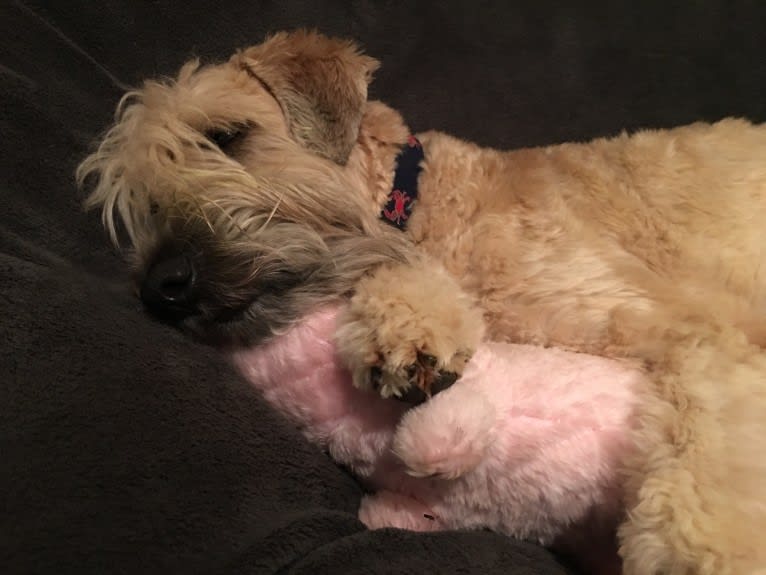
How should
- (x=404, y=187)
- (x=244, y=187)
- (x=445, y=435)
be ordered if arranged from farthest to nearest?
(x=404, y=187)
(x=244, y=187)
(x=445, y=435)

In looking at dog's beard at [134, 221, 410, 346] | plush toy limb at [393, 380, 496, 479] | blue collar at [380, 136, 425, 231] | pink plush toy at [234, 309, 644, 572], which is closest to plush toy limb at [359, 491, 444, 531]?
pink plush toy at [234, 309, 644, 572]

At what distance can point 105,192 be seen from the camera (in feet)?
6.19

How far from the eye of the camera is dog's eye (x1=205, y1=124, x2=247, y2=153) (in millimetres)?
1926

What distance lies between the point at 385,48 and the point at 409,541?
2237 mm

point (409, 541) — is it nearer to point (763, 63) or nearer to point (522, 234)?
point (522, 234)

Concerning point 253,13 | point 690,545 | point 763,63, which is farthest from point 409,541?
point 763,63

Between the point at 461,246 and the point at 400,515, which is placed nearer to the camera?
the point at 400,515


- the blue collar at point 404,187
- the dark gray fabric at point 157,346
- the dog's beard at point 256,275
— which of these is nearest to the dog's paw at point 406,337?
the dog's beard at point 256,275

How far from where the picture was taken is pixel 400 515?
5.06ft

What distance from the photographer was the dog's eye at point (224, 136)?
1.93 m

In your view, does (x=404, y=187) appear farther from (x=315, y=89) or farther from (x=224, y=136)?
(x=224, y=136)

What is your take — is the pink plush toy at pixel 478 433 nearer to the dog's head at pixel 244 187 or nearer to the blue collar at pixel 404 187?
the dog's head at pixel 244 187

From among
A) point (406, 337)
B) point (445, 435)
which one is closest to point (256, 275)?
point (406, 337)

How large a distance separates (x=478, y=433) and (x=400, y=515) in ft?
1.10
